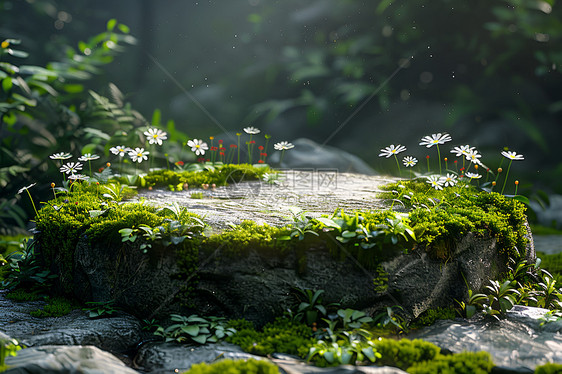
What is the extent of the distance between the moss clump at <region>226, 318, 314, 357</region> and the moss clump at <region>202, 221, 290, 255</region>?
0.49m

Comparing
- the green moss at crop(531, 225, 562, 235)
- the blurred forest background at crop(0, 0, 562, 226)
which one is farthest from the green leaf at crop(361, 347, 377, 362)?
the blurred forest background at crop(0, 0, 562, 226)

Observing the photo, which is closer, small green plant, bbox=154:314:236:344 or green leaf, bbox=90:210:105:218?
small green plant, bbox=154:314:236:344

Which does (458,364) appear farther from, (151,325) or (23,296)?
(23,296)

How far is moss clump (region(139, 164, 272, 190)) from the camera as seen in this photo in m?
4.70

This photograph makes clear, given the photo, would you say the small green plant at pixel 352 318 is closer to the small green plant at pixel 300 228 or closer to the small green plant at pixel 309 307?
the small green plant at pixel 309 307

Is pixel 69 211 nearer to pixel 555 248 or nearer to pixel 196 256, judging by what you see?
pixel 196 256

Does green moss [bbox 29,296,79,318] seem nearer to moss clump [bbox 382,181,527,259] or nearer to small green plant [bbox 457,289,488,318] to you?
moss clump [bbox 382,181,527,259]

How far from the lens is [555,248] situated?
5359 mm

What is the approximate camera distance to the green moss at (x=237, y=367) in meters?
2.19

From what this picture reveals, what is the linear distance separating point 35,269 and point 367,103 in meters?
8.07

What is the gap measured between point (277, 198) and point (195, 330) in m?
1.71

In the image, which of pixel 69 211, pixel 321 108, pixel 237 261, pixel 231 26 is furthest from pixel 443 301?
pixel 231 26

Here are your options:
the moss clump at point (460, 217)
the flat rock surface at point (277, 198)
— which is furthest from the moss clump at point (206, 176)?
the moss clump at point (460, 217)

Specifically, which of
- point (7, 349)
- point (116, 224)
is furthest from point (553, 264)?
point (7, 349)
